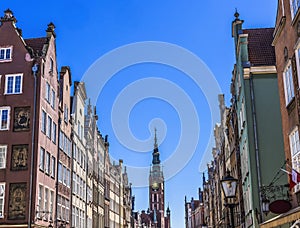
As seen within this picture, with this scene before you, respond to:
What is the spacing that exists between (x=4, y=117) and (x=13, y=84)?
257cm

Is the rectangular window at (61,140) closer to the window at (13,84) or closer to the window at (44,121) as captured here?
the window at (44,121)

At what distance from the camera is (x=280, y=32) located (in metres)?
19.6

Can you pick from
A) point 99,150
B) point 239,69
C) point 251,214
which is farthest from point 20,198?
point 99,150

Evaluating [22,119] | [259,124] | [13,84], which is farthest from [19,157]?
[259,124]

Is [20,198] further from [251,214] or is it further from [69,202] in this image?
[251,214]

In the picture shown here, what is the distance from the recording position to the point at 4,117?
109 ft

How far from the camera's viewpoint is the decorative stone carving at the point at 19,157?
105 feet

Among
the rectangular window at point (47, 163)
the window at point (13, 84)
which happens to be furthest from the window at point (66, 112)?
the window at point (13, 84)

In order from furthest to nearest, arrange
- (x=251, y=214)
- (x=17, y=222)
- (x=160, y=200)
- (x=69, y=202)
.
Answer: (x=160, y=200)
(x=69, y=202)
(x=17, y=222)
(x=251, y=214)

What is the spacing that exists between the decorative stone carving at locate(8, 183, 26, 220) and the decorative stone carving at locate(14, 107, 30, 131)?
4.09 meters

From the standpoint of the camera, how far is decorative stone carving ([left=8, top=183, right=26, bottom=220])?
102 feet

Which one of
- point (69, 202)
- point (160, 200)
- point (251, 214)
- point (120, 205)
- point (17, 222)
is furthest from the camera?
point (160, 200)

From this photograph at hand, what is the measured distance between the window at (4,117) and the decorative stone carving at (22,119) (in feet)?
1.94

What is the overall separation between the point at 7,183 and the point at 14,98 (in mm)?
6241
